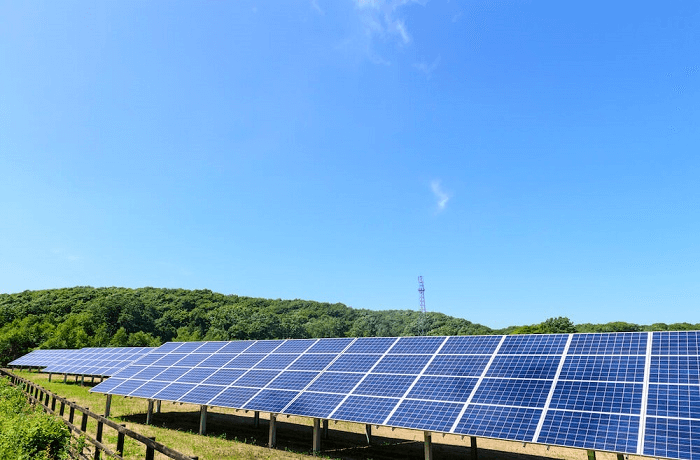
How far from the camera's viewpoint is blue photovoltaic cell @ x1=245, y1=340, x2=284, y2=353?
27.0 m

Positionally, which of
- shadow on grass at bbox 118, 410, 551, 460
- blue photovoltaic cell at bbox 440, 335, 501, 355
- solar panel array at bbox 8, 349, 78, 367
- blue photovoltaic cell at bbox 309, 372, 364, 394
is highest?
blue photovoltaic cell at bbox 440, 335, 501, 355

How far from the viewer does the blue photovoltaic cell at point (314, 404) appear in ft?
55.9

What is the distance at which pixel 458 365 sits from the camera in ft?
59.0

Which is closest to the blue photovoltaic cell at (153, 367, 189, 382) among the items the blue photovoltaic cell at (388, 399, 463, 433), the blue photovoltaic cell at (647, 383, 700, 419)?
the blue photovoltaic cell at (388, 399, 463, 433)

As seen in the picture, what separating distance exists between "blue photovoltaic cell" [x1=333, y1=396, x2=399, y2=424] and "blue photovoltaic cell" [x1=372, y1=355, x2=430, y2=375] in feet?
7.55

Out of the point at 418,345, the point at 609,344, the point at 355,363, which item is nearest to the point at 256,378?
the point at 355,363

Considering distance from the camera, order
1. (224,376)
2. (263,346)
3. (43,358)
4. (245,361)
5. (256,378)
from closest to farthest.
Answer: (256,378) < (224,376) < (245,361) < (263,346) < (43,358)

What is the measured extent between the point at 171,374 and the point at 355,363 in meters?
12.7

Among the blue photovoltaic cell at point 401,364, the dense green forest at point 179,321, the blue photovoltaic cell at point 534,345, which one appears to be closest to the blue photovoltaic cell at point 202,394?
the blue photovoltaic cell at point 401,364

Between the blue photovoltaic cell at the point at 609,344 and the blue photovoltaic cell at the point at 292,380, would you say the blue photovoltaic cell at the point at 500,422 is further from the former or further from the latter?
the blue photovoltaic cell at the point at 292,380

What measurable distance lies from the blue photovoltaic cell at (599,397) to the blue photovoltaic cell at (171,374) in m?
20.8

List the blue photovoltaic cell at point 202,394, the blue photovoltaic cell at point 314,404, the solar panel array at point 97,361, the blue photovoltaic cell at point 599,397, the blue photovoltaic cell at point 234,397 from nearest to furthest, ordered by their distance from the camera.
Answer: the blue photovoltaic cell at point 599,397
the blue photovoltaic cell at point 314,404
the blue photovoltaic cell at point 234,397
the blue photovoltaic cell at point 202,394
the solar panel array at point 97,361

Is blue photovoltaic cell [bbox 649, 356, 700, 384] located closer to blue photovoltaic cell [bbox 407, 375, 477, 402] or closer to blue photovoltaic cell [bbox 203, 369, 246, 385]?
→ blue photovoltaic cell [bbox 407, 375, 477, 402]

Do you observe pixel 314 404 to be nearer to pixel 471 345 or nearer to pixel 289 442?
pixel 289 442
